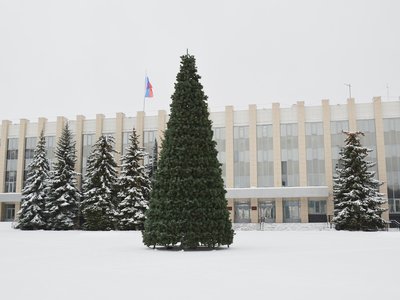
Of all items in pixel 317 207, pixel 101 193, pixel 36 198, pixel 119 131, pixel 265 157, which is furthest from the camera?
pixel 119 131

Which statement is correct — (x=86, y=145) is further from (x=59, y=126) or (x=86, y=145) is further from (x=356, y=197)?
(x=356, y=197)

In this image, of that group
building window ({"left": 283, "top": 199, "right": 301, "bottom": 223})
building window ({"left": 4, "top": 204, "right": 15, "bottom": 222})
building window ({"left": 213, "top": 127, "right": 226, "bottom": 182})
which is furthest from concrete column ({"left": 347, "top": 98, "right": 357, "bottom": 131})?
building window ({"left": 4, "top": 204, "right": 15, "bottom": 222})

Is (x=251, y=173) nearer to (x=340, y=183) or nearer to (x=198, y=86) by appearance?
(x=340, y=183)

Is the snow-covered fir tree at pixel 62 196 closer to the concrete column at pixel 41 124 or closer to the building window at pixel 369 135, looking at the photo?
the concrete column at pixel 41 124

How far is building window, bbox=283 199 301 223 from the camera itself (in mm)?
47500

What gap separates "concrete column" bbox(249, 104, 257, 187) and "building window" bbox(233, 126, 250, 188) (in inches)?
22.1

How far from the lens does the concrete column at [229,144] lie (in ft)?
163

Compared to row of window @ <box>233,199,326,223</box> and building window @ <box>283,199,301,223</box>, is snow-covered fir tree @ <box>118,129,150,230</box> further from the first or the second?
building window @ <box>283,199,301,223</box>

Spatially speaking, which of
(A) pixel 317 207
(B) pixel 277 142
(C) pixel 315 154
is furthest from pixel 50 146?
(A) pixel 317 207

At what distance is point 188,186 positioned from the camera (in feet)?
59.3

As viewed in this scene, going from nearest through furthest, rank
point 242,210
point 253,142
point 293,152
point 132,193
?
point 132,193, point 293,152, point 242,210, point 253,142

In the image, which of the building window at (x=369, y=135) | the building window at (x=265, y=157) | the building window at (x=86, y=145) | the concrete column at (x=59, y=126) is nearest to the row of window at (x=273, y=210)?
the building window at (x=265, y=157)

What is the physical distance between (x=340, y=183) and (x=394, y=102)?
14.8m

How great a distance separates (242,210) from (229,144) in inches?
299
